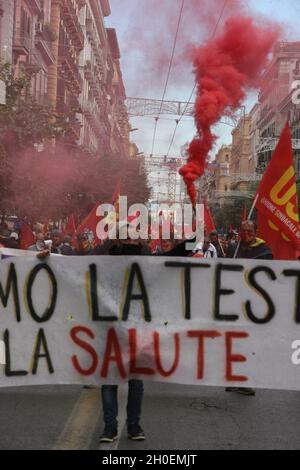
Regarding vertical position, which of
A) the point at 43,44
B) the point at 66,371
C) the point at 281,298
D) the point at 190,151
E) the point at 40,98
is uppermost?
the point at 43,44

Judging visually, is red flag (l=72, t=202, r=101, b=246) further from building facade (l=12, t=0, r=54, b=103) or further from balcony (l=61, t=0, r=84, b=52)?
balcony (l=61, t=0, r=84, b=52)

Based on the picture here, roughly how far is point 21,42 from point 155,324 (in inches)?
1228

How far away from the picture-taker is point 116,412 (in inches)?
220

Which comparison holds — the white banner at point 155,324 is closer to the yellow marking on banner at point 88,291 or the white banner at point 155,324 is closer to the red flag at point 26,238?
the yellow marking on banner at point 88,291

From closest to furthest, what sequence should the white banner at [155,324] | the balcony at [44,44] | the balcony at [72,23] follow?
the white banner at [155,324] → the balcony at [44,44] → the balcony at [72,23]

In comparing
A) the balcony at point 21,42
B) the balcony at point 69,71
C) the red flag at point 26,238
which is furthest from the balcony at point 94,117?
the red flag at point 26,238

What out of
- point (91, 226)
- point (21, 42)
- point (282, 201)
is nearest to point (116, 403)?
point (282, 201)

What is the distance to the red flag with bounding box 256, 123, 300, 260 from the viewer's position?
9.60 meters

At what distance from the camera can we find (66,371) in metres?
5.83

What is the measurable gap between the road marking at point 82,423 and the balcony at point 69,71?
43.8 m

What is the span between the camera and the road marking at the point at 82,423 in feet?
17.9

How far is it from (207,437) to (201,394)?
62.5 inches

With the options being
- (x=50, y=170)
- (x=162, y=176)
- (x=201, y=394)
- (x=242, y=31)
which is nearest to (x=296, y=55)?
(x=50, y=170)
